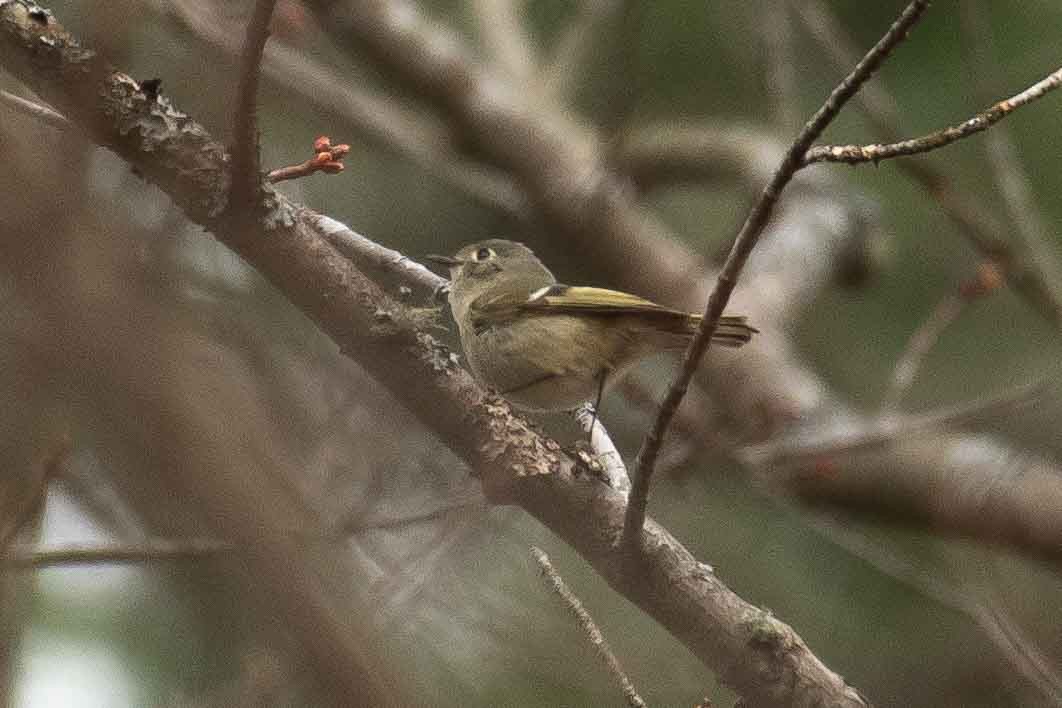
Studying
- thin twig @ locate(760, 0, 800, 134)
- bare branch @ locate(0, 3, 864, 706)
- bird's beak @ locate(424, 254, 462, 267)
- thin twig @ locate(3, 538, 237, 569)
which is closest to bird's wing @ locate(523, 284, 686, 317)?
bird's beak @ locate(424, 254, 462, 267)

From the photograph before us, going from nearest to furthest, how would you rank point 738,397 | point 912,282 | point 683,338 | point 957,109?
point 683,338, point 738,397, point 957,109, point 912,282

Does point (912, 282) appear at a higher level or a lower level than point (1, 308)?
higher

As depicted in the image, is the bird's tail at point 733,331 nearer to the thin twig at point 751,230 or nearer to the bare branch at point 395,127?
the thin twig at point 751,230

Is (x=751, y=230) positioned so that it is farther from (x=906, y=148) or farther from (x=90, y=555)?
(x=90, y=555)

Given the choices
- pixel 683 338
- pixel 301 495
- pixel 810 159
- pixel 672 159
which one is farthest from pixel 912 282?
pixel 301 495

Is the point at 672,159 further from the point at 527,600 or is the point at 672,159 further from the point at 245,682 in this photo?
the point at 245,682

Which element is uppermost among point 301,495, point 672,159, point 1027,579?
point 672,159

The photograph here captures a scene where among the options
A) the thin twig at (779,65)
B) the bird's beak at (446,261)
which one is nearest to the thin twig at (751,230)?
the bird's beak at (446,261)

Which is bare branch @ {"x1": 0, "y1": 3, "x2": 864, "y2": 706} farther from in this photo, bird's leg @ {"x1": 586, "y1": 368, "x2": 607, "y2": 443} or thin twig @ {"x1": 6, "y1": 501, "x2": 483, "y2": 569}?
bird's leg @ {"x1": 586, "y1": 368, "x2": 607, "y2": 443}
